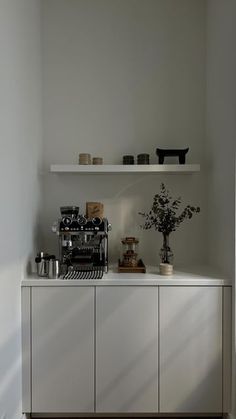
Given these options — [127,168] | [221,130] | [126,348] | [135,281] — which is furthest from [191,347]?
[221,130]

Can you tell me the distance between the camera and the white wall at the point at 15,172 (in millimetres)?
1724

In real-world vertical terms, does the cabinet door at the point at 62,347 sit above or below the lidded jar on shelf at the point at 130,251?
below

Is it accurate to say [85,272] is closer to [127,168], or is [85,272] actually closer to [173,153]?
[127,168]

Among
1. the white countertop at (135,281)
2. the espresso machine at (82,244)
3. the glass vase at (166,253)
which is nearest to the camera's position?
the white countertop at (135,281)

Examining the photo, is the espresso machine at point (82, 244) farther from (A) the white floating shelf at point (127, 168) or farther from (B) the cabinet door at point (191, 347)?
(B) the cabinet door at point (191, 347)

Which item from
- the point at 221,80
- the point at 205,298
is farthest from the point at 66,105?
the point at 205,298

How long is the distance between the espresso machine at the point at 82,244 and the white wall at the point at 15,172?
22 centimetres

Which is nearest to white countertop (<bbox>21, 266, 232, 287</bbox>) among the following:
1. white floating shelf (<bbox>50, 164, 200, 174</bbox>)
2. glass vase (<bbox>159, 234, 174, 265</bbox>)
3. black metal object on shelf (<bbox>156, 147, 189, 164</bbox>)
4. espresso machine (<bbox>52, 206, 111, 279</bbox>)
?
espresso machine (<bbox>52, 206, 111, 279</bbox>)

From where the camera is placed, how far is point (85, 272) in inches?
85.5

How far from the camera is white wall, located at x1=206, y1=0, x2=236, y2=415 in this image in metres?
2.02

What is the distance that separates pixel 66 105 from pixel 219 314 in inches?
67.8

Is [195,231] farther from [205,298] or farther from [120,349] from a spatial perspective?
[120,349]

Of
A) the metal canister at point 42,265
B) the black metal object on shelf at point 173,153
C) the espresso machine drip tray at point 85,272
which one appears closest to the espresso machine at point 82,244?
the espresso machine drip tray at point 85,272

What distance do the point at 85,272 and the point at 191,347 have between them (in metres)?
0.76
